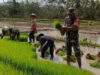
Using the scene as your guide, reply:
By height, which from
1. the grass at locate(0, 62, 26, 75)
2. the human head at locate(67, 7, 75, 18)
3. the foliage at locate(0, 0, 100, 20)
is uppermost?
the human head at locate(67, 7, 75, 18)

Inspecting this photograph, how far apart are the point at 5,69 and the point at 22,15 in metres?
44.4

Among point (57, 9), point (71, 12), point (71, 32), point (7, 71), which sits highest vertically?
point (71, 12)

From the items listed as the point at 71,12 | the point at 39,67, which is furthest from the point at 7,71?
the point at 71,12

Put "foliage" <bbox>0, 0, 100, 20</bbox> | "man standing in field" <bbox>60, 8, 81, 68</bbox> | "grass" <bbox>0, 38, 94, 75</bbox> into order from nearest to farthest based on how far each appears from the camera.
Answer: "grass" <bbox>0, 38, 94, 75</bbox>
"man standing in field" <bbox>60, 8, 81, 68</bbox>
"foliage" <bbox>0, 0, 100, 20</bbox>

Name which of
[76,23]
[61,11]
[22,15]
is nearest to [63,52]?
[76,23]

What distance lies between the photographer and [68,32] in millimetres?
5031

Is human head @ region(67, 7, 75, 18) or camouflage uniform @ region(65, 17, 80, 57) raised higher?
human head @ region(67, 7, 75, 18)

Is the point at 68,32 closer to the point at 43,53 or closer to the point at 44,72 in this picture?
the point at 44,72

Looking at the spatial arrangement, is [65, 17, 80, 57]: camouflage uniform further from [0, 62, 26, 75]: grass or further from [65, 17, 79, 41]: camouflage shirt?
[0, 62, 26, 75]: grass

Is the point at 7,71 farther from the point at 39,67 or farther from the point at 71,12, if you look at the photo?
the point at 71,12

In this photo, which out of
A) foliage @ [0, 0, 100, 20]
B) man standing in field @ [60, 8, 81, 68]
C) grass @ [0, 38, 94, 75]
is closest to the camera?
grass @ [0, 38, 94, 75]

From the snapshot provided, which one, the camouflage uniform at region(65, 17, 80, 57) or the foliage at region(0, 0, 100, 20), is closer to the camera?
the camouflage uniform at region(65, 17, 80, 57)

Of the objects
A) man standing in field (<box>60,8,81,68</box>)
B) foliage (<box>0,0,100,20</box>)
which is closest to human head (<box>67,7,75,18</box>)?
man standing in field (<box>60,8,81,68</box>)

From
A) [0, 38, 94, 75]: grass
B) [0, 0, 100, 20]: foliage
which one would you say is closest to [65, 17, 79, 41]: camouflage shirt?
[0, 38, 94, 75]: grass
